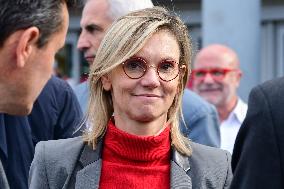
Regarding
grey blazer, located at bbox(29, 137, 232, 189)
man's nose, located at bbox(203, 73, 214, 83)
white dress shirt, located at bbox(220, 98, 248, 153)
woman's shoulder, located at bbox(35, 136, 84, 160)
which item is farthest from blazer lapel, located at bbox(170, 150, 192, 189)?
man's nose, located at bbox(203, 73, 214, 83)

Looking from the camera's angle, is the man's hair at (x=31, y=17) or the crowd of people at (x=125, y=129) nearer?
the man's hair at (x=31, y=17)

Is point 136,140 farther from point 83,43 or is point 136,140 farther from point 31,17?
point 83,43

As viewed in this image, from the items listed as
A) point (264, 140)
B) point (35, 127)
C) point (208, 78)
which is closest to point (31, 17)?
point (264, 140)

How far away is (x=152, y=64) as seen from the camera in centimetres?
361

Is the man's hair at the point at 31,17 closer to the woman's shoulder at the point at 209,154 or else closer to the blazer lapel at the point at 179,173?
the blazer lapel at the point at 179,173

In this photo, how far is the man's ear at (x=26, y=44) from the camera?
2.51m

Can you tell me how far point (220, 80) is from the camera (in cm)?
747

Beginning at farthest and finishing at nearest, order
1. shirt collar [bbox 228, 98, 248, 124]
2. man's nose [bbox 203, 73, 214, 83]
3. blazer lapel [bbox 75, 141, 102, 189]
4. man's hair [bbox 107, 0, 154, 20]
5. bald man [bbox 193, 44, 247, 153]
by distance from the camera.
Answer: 1. man's nose [bbox 203, 73, 214, 83]
2. bald man [bbox 193, 44, 247, 153]
3. shirt collar [bbox 228, 98, 248, 124]
4. man's hair [bbox 107, 0, 154, 20]
5. blazer lapel [bbox 75, 141, 102, 189]

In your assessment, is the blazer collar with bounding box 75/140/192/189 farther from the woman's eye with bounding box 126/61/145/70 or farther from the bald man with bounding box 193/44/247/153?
the bald man with bounding box 193/44/247/153

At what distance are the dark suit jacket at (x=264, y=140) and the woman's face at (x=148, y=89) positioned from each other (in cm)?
128

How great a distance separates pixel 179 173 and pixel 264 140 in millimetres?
1289

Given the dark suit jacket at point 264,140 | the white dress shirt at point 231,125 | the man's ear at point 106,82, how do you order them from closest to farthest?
the dark suit jacket at point 264,140, the man's ear at point 106,82, the white dress shirt at point 231,125

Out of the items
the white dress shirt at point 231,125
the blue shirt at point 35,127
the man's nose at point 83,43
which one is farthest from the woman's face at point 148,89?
the white dress shirt at point 231,125

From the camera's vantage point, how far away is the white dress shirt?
659cm
